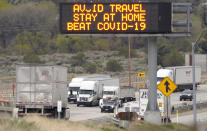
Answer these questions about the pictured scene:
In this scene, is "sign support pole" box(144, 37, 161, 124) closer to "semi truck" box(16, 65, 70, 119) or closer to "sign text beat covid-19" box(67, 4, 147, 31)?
"sign text beat covid-19" box(67, 4, 147, 31)

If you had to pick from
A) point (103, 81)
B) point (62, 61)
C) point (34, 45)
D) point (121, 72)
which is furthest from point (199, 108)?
point (34, 45)

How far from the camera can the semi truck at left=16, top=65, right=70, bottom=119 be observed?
1551 inches

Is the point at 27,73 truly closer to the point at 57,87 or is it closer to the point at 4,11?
the point at 57,87

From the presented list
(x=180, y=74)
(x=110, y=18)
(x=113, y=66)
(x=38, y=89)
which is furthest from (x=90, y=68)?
(x=110, y=18)

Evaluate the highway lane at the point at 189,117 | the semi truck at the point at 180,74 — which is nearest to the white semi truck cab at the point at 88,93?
the highway lane at the point at 189,117

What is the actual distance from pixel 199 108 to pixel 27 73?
2590 centimetres

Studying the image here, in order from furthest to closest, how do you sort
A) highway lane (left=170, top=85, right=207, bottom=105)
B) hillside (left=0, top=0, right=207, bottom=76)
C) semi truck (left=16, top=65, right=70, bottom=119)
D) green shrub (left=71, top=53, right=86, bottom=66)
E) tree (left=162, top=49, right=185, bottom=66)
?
hillside (left=0, top=0, right=207, bottom=76), tree (left=162, top=49, right=185, bottom=66), green shrub (left=71, top=53, right=86, bottom=66), highway lane (left=170, top=85, right=207, bottom=105), semi truck (left=16, top=65, right=70, bottom=119)

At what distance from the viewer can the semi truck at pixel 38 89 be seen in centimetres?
3941

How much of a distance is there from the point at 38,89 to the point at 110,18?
14064 mm

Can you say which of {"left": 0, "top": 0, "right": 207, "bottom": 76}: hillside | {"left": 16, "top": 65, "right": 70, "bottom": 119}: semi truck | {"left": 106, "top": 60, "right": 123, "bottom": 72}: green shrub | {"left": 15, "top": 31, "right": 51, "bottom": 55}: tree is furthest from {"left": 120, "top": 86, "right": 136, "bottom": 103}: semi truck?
{"left": 15, "top": 31, "right": 51, "bottom": 55}: tree

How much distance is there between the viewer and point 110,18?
2816cm

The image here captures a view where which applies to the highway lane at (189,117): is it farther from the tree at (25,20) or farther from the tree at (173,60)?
the tree at (25,20)

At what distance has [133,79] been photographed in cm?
10462

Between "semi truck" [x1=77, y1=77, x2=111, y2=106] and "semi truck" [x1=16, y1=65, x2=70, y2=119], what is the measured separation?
2295 cm
